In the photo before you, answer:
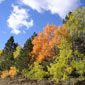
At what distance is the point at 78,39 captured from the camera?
315 ft

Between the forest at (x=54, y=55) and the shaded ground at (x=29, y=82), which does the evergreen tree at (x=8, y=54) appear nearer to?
the forest at (x=54, y=55)

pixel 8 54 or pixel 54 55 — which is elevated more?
pixel 8 54

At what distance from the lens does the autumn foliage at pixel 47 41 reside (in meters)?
102

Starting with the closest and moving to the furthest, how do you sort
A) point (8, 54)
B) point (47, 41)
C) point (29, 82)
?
point (29, 82), point (47, 41), point (8, 54)

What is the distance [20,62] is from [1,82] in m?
9.88

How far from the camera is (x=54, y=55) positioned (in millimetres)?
101375

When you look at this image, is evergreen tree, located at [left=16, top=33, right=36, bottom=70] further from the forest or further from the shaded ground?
the shaded ground

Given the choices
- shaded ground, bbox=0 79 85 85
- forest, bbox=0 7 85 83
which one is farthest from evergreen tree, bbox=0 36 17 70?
shaded ground, bbox=0 79 85 85

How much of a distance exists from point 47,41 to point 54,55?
8.01m

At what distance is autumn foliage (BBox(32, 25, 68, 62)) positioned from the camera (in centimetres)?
10162

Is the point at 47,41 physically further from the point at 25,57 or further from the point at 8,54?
the point at 8,54

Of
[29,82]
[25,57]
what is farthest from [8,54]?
[29,82]

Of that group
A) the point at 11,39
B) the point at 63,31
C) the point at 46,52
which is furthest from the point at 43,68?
the point at 11,39

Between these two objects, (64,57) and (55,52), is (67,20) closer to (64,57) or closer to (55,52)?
(55,52)
